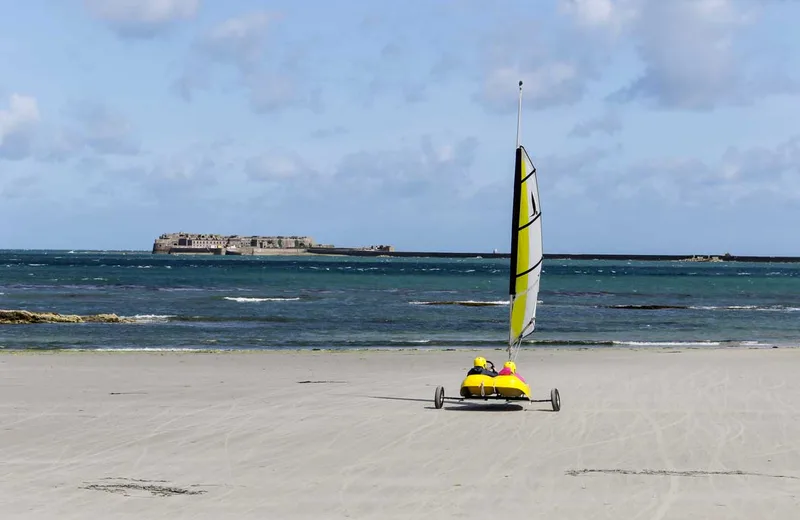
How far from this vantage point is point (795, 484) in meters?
10.5

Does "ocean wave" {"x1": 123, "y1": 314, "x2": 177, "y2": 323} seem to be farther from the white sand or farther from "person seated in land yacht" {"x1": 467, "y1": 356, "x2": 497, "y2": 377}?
"person seated in land yacht" {"x1": 467, "y1": 356, "x2": 497, "y2": 377}

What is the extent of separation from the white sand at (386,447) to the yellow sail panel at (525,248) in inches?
64.3

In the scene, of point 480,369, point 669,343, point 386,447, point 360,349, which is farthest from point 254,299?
point 386,447

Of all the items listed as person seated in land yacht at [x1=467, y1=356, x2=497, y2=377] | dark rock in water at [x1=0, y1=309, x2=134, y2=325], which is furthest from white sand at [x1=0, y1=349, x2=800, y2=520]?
dark rock in water at [x1=0, y1=309, x2=134, y2=325]

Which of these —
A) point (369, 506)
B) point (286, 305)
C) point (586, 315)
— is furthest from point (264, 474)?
point (286, 305)

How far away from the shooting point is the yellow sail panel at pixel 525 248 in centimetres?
1678

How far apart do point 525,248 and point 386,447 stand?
564 cm

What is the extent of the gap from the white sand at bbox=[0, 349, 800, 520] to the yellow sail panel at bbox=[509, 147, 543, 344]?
64.3 inches

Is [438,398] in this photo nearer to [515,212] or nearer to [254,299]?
[515,212]

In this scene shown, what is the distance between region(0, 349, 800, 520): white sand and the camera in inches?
376

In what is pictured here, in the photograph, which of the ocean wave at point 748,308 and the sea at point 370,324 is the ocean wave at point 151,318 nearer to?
the sea at point 370,324

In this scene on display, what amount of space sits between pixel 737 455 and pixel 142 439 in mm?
7372

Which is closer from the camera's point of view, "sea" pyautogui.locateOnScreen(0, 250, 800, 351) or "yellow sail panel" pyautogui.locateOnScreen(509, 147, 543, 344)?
"yellow sail panel" pyautogui.locateOnScreen(509, 147, 543, 344)

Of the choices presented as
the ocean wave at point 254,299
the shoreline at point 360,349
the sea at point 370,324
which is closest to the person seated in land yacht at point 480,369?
the shoreline at point 360,349
